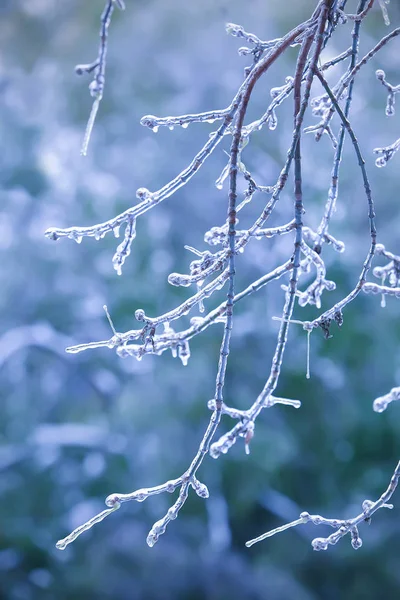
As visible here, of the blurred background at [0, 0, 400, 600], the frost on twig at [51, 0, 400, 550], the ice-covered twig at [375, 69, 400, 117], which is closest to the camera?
the frost on twig at [51, 0, 400, 550]

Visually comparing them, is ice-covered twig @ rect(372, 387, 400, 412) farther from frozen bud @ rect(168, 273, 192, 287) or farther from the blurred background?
the blurred background

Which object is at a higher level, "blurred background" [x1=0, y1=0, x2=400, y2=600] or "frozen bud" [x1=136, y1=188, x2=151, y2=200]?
"blurred background" [x1=0, y1=0, x2=400, y2=600]

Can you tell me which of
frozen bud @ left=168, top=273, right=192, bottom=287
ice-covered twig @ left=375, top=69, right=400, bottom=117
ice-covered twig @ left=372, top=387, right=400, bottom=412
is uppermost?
ice-covered twig @ left=375, top=69, right=400, bottom=117

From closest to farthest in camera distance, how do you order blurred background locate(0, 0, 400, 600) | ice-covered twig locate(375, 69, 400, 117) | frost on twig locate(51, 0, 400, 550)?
frost on twig locate(51, 0, 400, 550) → ice-covered twig locate(375, 69, 400, 117) → blurred background locate(0, 0, 400, 600)

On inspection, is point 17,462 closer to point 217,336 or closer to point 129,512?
point 129,512

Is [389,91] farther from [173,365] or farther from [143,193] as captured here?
[173,365]

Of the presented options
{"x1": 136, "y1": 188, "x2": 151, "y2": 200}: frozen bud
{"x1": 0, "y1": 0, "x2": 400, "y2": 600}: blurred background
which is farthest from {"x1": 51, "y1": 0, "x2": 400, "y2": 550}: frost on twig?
{"x1": 0, "y1": 0, "x2": 400, "y2": 600}: blurred background

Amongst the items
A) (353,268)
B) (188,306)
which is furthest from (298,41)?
(353,268)

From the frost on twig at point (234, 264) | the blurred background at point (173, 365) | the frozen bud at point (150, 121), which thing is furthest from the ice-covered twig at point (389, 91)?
the blurred background at point (173, 365)

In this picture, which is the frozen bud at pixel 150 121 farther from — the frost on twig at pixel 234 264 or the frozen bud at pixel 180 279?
the frozen bud at pixel 180 279
